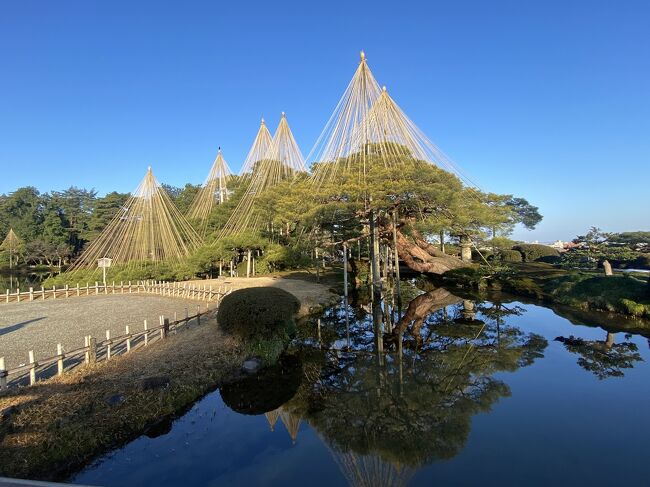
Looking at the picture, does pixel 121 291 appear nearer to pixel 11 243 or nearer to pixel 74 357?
pixel 74 357

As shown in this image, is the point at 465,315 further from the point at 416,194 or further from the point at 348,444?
the point at 348,444

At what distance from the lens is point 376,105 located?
17.8 meters

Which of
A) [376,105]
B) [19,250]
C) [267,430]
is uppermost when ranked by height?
[376,105]

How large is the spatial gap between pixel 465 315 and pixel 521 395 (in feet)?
26.6

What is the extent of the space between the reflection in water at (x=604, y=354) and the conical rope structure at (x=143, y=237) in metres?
23.1

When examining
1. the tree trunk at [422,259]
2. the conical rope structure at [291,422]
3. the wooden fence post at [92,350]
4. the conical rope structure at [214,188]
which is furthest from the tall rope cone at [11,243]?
the conical rope structure at [291,422]

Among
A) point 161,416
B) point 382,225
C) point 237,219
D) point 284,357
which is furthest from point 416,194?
point 237,219

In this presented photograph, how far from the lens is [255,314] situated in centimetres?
1016

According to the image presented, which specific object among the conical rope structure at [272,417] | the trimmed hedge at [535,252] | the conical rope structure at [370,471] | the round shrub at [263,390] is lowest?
the conical rope structure at [272,417]

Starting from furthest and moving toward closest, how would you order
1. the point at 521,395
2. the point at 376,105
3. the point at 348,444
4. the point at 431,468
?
1. the point at 376,105
2. the point at 521,395
3. the point at 348,444
4. the point at 431,468

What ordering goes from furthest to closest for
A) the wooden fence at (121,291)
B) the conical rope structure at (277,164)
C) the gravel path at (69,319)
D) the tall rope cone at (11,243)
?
the tall rope cone at (11,243) → the conical rope structure at (277,164) → the wooden fence at (121,291) → the gravel path at (69,319)

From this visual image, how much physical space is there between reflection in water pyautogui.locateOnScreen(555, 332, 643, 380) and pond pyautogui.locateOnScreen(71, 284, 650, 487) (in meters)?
0.05

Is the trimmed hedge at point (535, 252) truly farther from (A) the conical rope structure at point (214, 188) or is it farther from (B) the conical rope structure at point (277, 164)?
(A) the conical rope structure at point (214, 188)

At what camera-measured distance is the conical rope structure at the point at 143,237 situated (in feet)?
83.7
